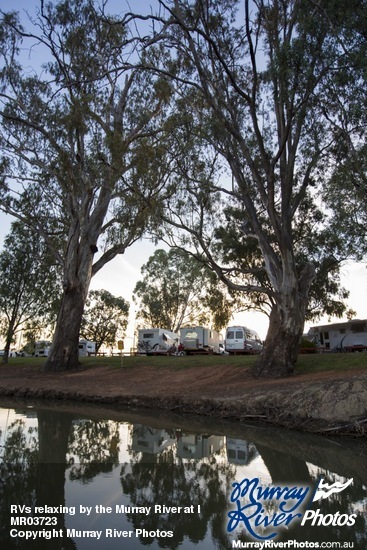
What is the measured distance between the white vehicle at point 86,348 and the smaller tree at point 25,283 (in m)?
14.3

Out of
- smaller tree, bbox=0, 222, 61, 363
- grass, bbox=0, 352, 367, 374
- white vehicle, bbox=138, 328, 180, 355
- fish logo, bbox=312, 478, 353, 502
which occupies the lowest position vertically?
fish logo, bbox=312, 478, 353, 502

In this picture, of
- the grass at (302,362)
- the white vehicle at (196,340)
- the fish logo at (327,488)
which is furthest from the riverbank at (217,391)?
the white vehicle at (196,340)

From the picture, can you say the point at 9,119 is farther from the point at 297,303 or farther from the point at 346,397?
the point at 346,397

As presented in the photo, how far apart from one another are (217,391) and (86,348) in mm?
36007

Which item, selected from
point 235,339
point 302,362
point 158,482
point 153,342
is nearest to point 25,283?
point 153,342

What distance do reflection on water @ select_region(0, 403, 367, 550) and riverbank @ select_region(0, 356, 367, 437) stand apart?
0.93 meters

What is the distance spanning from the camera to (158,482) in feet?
17.1

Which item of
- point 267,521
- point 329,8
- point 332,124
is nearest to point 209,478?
point 267,521

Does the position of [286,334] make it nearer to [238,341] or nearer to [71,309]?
[71,309]

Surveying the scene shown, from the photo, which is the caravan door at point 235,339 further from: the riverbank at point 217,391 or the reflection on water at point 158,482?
the reflection on water at point 158,482

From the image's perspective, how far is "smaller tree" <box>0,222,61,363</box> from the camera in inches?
1242

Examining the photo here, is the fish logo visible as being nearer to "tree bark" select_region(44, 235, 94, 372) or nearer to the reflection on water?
the reflection on water

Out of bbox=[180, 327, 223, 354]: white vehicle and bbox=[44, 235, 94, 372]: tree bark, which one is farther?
bbox=[180, 327, 223, 354]: white vehicle

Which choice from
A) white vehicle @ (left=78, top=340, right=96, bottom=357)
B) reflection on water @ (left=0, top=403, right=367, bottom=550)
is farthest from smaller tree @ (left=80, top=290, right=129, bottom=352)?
reflection on water @ (left=0, top=403, right=367, bottom=550)
